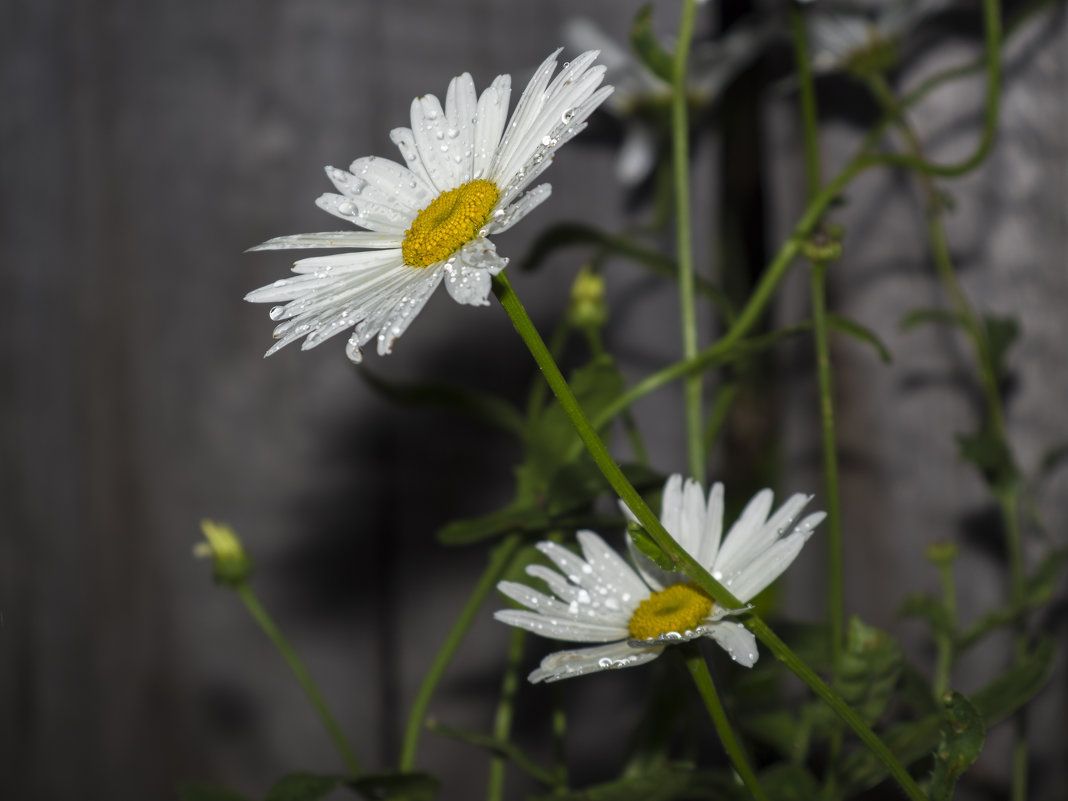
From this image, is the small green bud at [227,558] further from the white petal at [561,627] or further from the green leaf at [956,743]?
the green leaf at [956,743]

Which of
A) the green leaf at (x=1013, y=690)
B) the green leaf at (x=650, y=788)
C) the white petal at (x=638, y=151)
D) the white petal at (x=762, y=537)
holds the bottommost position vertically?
the green leaf at (x=650, y=788)

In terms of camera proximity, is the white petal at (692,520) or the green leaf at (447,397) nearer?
the white petal at (692,520)

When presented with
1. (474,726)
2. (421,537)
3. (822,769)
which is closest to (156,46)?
(421,537)

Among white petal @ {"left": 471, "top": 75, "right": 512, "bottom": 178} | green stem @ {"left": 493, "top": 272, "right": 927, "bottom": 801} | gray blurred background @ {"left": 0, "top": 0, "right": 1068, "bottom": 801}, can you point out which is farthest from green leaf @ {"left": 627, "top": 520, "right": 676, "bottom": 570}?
gray blurred background @ {"left": 0, "top": 0, "right": 1068, "bottom": 801}

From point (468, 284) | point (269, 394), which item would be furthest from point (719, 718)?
point (269, 394)

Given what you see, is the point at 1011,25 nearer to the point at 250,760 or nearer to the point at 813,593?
the point at 813,593

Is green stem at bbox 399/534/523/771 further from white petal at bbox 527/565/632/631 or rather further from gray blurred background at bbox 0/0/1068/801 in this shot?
gray blurred background at bbox 0/0/1068/801

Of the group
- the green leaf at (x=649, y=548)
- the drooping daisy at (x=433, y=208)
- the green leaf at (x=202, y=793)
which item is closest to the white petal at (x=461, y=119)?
the drooping daisy at (x=433, y=208)

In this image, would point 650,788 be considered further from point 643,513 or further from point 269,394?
point 269,394
